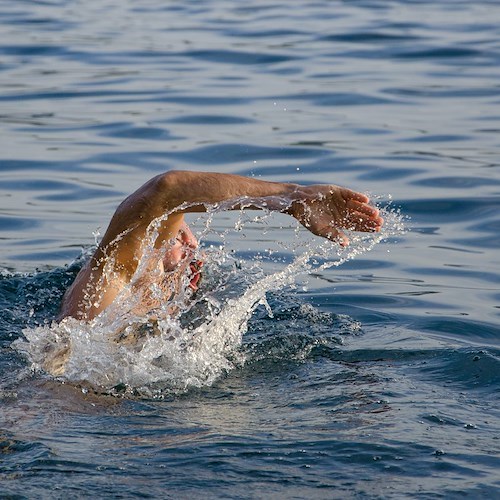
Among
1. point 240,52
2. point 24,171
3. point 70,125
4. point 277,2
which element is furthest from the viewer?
point 277,2

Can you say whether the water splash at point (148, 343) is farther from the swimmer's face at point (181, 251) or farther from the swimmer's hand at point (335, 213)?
the swimmer's hand at point (335, 213)

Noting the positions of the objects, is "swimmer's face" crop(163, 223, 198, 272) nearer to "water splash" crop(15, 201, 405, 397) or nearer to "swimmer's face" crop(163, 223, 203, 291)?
"swimmer's face" crop(163, 223, 203, 291)

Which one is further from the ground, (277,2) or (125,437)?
(277,2)

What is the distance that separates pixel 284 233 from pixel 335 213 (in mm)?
3304

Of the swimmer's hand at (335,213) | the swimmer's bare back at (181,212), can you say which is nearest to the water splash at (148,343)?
the swimmer's bare back at (181,212)

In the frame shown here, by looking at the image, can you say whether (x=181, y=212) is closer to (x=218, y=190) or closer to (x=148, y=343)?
(x=218, y=190)

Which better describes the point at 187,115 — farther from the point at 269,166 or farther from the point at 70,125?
the point at 269,166

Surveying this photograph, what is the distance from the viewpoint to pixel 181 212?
19.0ft

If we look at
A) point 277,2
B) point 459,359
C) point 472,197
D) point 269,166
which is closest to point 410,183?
point 472,197

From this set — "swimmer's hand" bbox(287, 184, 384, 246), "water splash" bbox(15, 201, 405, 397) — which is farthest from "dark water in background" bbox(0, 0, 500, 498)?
"swimmer's hand" bbox(287, 184, 384, 246)

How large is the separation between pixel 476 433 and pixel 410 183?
201 inches

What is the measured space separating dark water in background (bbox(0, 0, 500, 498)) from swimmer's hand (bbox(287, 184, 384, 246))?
2.35 feet

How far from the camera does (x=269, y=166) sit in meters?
10.3

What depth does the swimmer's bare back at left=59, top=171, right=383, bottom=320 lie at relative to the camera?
545cm
